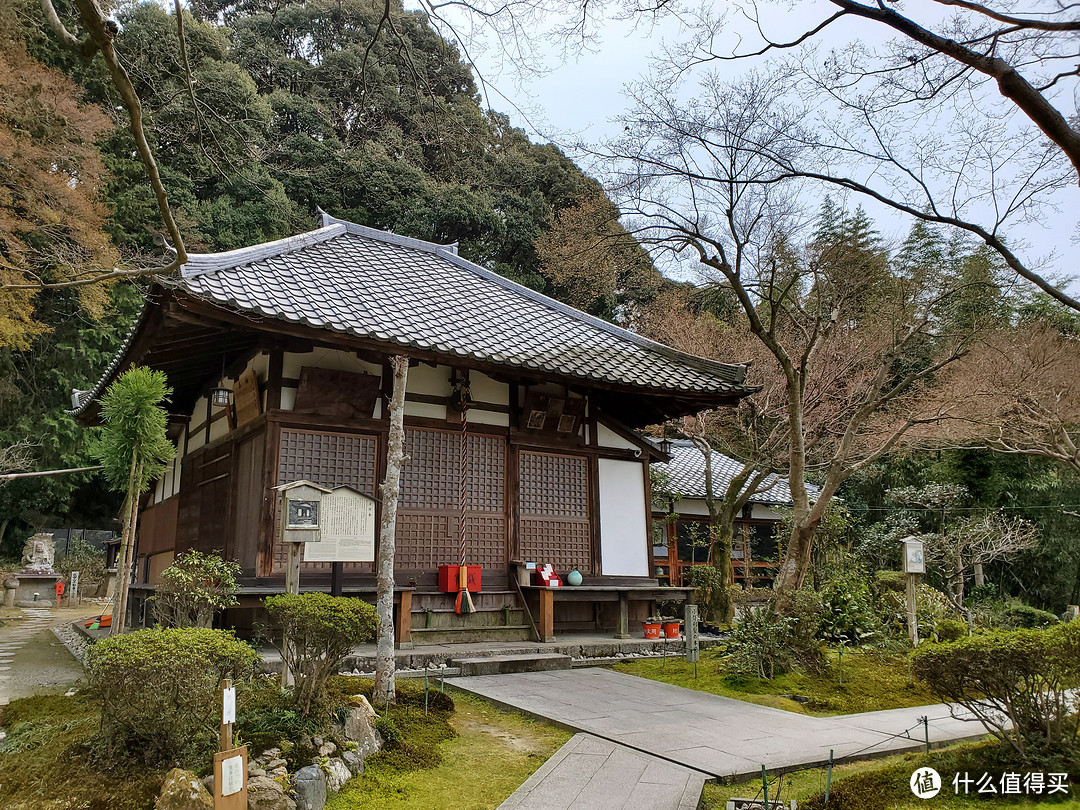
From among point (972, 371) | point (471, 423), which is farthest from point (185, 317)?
point (972, 371)

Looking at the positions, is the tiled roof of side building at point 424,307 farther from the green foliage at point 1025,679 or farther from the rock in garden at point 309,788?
the green foliage at point 1025,679

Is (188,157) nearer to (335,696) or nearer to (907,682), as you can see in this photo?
(335,696)

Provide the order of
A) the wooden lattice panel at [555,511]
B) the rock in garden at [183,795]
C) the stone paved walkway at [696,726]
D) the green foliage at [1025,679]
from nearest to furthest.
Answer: the rock in garden at [183,795], the green foliage at [1025,679], the stone paved walkway at [696,726], the wooden lattice panel at [555,511]

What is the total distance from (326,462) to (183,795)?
5.76m

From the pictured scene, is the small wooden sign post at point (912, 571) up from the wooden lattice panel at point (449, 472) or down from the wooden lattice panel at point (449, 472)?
down

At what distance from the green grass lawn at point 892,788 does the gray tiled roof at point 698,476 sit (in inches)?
617

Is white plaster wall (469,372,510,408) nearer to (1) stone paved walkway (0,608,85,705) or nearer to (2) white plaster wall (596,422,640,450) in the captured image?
(2) white plaster wall (596,422,640,450)

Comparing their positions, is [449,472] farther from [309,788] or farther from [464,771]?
[309,788]

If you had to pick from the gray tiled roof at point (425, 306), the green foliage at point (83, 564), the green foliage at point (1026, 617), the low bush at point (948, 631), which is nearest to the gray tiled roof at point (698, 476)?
the green foliage at point (1026, 617)

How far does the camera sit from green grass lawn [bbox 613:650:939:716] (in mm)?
7164

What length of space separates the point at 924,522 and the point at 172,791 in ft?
77.9

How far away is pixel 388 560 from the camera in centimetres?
604

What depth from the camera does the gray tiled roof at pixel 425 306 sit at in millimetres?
8164

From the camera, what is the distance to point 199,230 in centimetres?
2408
